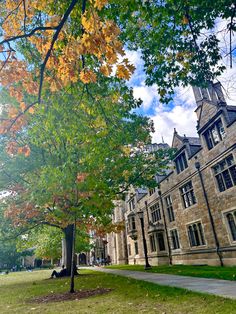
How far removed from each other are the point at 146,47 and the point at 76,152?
495 cm

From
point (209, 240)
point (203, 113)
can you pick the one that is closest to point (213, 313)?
point (209, 240)

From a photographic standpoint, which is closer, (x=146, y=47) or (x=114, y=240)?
(x=146, y=47)

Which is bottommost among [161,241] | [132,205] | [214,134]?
[161,241]

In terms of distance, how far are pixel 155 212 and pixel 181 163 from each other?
853cm

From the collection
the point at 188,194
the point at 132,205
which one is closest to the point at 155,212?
the point at 188,194

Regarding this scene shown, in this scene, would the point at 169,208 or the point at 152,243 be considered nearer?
the point at 169,208

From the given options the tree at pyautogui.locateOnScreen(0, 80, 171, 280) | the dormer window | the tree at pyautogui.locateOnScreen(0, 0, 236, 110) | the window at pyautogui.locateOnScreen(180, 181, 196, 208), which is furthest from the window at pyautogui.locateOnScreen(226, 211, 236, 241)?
the dormer window

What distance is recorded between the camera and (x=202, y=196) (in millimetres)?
17938

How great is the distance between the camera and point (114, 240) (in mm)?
44594

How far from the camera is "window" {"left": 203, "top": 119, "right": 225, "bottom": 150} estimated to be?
1605 cm

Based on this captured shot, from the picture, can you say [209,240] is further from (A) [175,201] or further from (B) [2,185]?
(B) [2,185]

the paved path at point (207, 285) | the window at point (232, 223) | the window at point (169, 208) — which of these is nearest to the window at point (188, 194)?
the window at point (169, 208)

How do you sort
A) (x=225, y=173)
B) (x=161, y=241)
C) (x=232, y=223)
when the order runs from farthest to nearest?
1. (x=161, y=241)
2. (x=225, y=173)
3. (x=232, y=223)

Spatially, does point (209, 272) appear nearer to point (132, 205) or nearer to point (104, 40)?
point (104, 40)
